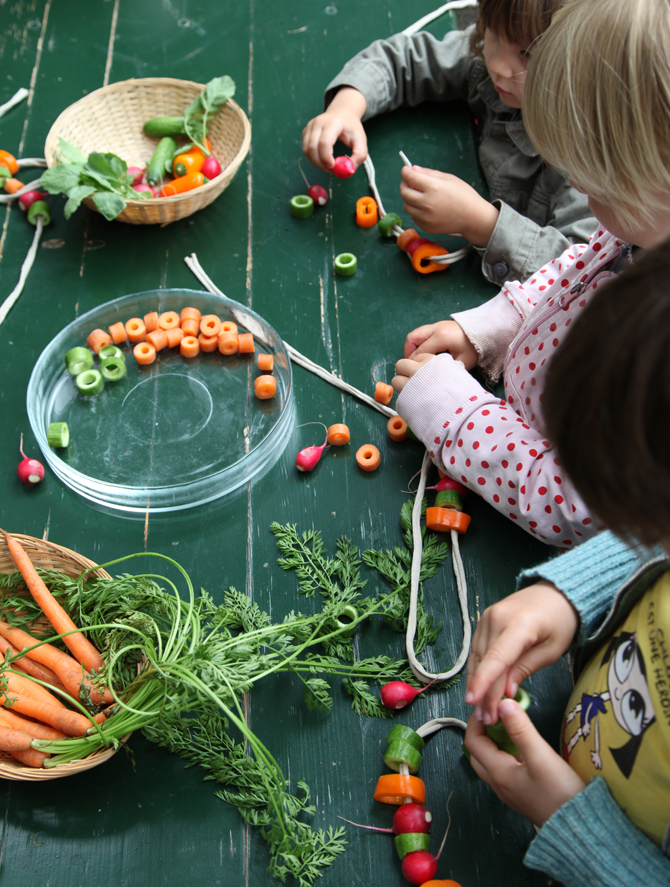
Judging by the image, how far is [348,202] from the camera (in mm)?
1533

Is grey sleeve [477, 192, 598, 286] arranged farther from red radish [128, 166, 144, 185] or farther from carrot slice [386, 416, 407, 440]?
red radish [128, 166, 144, 185]

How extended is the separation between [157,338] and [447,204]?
2.01 ft

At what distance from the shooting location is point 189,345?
1324mm

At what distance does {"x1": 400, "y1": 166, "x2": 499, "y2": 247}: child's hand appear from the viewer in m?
1.34

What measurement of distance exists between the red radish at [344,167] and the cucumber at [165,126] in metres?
0.37

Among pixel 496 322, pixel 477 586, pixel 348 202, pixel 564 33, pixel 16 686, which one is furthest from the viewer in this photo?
pixel 348 202

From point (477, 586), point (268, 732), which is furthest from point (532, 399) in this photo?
point (268, 732)

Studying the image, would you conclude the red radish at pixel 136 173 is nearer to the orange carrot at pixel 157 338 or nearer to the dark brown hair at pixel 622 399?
the orange carrot at pixel 157 338

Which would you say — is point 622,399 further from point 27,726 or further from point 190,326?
point 190,326

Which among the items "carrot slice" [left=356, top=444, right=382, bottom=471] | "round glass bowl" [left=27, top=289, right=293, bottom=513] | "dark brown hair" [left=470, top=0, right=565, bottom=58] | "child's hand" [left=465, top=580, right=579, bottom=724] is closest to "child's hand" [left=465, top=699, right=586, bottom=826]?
"child's hand" [left=465, top=580, right=579, bottom=724]

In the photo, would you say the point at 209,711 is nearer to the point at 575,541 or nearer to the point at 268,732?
the point at 268,732

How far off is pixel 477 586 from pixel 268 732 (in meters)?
0.38

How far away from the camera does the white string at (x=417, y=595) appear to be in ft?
3.25

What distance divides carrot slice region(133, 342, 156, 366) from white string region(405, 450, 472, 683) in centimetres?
56
